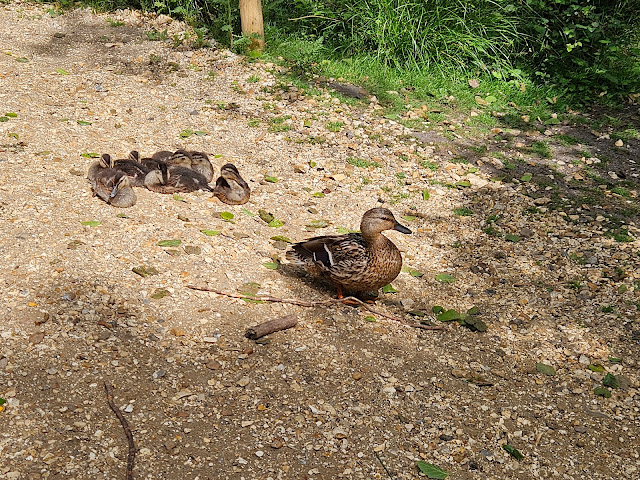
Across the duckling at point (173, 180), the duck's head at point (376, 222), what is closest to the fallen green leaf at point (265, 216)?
the duckling at point (173, 180)

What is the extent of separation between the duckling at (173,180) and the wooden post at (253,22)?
386 centimetres

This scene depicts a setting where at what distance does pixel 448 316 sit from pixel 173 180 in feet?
10.0

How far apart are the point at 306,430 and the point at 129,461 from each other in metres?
1.10

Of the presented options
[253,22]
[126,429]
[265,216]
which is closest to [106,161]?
[265,216]

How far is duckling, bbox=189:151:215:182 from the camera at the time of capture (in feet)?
23.4

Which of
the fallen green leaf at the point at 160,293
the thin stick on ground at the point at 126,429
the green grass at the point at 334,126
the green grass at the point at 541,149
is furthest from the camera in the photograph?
the green grass at the point at 334,126

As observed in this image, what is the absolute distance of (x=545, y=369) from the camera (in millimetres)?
5141

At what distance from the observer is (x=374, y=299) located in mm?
5789

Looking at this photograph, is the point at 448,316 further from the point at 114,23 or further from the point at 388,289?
the point at 114,23

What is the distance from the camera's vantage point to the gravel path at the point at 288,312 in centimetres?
424

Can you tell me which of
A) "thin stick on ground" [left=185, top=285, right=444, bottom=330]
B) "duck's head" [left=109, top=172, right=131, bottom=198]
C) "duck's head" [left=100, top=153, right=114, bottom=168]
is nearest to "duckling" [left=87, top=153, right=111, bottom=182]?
"duck's head" [left=100, top=153, right=114, bottom=168]

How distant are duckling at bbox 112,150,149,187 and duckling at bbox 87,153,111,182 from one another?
69mm

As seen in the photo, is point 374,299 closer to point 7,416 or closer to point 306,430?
point 306,430

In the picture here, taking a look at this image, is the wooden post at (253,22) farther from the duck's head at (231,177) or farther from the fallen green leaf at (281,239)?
the fallen green leaf at (281,239)
